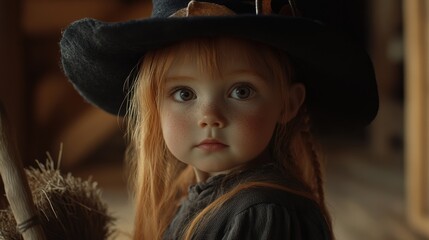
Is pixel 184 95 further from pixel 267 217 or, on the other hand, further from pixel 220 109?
pixel 267 217

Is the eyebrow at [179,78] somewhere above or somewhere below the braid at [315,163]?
above

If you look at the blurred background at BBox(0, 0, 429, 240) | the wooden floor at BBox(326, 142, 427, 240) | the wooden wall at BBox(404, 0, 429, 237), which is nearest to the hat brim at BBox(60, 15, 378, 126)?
the blurred background at BBox(0, 0, 429, 240)

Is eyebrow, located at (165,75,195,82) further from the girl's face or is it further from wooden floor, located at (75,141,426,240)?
wooden floor, located at (75,141,426,240)

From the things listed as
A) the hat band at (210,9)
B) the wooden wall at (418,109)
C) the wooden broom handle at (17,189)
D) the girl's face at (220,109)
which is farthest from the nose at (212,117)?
the wooden wall at (418,109)

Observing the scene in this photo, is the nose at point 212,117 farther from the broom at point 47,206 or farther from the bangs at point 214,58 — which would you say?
the broom at point 47,206

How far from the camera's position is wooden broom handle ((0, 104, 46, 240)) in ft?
1.94

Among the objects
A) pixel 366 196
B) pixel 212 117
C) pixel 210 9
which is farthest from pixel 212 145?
pixel 366 196

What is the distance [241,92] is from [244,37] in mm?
67

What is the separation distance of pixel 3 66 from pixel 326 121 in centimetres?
76

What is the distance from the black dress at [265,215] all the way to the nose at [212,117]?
0.26 feet

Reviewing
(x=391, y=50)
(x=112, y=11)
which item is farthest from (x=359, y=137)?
(x=112, y=11)

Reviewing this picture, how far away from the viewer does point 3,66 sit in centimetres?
130

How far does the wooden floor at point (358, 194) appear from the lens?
200 centimetres

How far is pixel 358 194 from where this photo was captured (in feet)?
8.05
